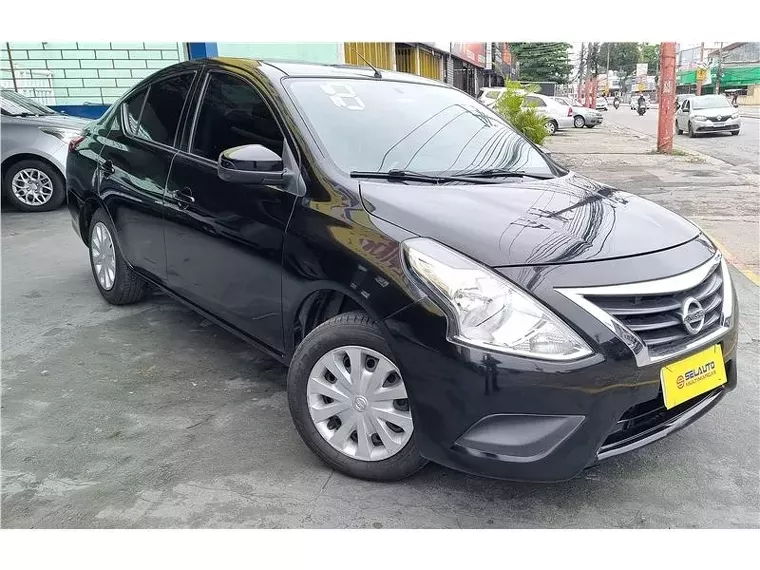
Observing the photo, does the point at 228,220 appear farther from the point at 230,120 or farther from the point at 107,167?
the point at 107,167

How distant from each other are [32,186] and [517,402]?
315 inches

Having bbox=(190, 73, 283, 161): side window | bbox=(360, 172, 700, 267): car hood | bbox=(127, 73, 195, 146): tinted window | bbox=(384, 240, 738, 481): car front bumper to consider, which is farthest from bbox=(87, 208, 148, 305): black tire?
bbox=(384, 240, 738, 481): car front bumper

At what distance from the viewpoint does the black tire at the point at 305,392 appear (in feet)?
7.77

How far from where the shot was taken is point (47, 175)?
8172 millimetres

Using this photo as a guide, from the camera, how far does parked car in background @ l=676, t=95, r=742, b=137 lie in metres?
21.0

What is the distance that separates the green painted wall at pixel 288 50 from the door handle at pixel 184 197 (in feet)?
18.6

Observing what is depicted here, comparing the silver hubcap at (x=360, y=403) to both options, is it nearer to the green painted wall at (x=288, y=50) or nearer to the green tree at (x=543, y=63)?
the green painted wall at (x=288, y=50)

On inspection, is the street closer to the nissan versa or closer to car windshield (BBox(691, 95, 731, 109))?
car windshield (BBox(691, 95, 731, 109))

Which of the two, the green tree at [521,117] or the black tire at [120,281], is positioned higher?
the green tree at [521,117]

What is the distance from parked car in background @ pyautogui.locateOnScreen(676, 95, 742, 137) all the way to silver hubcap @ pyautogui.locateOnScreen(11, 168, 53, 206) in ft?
66.2

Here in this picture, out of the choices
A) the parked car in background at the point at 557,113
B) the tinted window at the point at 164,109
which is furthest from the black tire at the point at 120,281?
the parked car in background at the point at 557,113

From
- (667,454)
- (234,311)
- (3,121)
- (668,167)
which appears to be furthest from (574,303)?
(668,167)

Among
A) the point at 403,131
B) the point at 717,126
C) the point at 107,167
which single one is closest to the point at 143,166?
the point at 107,167

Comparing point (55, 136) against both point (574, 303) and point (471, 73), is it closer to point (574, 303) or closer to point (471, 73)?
point (574, 303)
